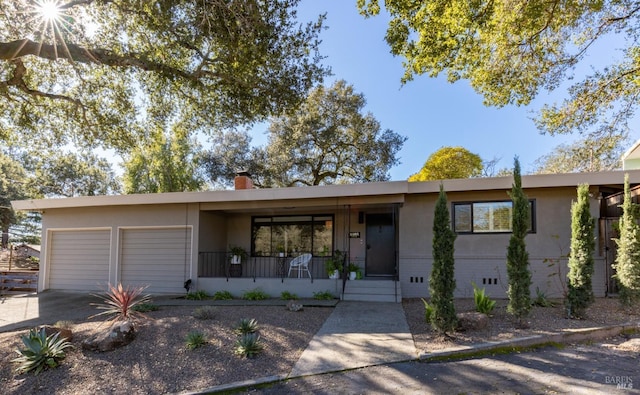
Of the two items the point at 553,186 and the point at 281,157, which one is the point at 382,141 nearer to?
the point at 281,157

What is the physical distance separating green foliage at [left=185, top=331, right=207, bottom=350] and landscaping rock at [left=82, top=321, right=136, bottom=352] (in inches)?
39.4

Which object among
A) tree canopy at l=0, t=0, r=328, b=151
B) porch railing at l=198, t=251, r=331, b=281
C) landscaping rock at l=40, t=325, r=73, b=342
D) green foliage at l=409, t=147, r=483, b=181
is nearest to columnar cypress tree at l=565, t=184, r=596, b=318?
porch railing at l=198, t=251, r=331, b=281

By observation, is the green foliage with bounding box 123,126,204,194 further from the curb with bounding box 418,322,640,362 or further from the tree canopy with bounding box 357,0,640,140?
the curb with bounding box 418,322,640,362

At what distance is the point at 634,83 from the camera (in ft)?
26.3

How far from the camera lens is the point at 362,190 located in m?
8.66

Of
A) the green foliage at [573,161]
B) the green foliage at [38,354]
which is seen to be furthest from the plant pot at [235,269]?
the green foliage at [573,161]

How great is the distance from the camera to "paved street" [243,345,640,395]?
3682 millimetres

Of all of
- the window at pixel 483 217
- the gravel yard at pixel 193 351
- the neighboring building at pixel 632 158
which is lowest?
the gravel yard at pixel 193 351

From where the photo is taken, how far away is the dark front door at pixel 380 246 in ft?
33.7

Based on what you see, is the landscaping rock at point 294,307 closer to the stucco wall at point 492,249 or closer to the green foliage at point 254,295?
the green foliage at point 254,295

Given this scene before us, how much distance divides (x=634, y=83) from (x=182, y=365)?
10.8m

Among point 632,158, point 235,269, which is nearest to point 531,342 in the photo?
point 235,269

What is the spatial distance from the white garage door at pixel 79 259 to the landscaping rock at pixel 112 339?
6032 mm

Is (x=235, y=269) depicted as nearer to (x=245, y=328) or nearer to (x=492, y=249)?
(x=245, y=328)
